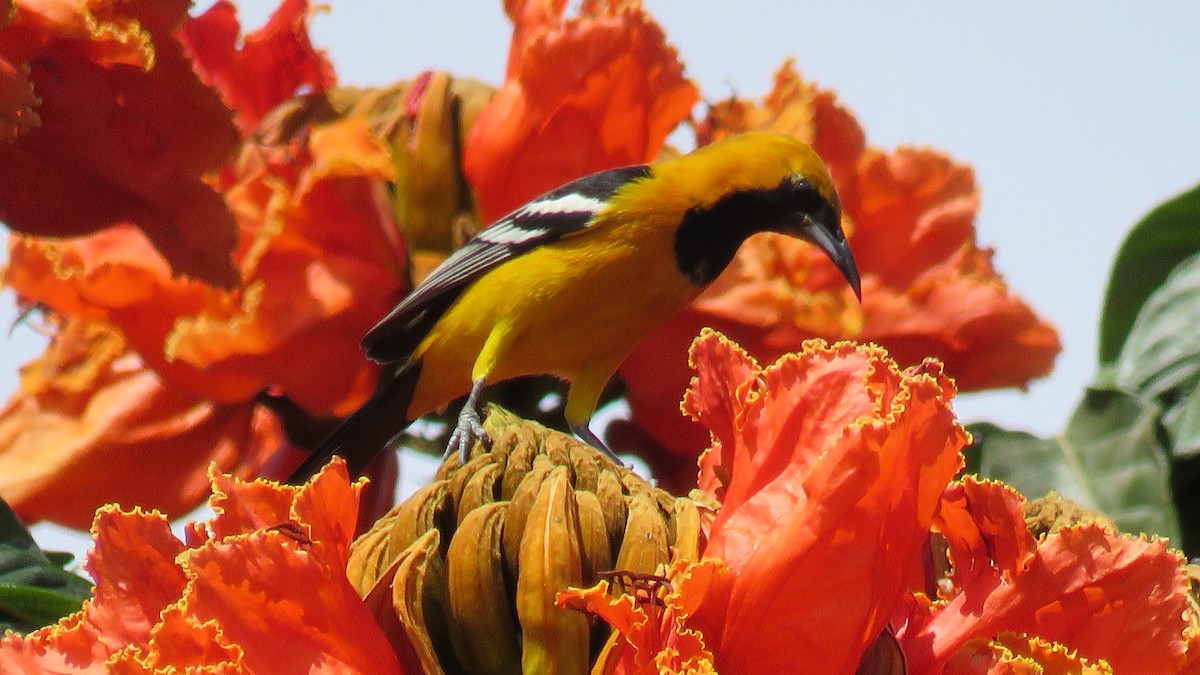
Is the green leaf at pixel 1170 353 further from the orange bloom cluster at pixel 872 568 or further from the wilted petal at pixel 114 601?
the wilted petal at pixel 114 601

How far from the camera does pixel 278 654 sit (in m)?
0.91

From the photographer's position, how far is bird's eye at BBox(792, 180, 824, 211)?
3.44 m

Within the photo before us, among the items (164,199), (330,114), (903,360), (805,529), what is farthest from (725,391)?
(330,114)

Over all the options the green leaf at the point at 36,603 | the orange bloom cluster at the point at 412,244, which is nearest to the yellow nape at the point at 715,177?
the orange bloom cluster at the point at 412,244

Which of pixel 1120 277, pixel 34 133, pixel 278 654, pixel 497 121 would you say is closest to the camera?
pixel 278 654

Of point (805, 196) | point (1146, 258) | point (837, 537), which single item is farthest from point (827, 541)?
point (805, 196)

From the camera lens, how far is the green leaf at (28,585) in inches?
46.7

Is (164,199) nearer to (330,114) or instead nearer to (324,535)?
(324,535)

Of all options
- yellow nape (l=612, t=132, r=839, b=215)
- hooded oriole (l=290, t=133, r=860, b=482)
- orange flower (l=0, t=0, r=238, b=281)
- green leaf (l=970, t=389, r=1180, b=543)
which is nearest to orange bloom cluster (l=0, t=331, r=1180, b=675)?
orange flower (l=0, t=0, r=238, b=281)

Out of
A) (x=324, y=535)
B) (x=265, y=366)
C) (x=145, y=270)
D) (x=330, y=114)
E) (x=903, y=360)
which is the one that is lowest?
(x=324, y=535)

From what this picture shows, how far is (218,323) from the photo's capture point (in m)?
1.75

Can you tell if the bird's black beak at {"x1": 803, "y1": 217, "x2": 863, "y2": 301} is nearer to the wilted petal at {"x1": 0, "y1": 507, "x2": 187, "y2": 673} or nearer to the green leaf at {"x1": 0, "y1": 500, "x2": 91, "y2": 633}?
the green leaf at {"x1": 0, "y1": 500, "x2": 91, "y2": 633}

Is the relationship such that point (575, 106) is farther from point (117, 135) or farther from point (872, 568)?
point (872, 568)

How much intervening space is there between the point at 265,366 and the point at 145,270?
Result: 0.53 feet
